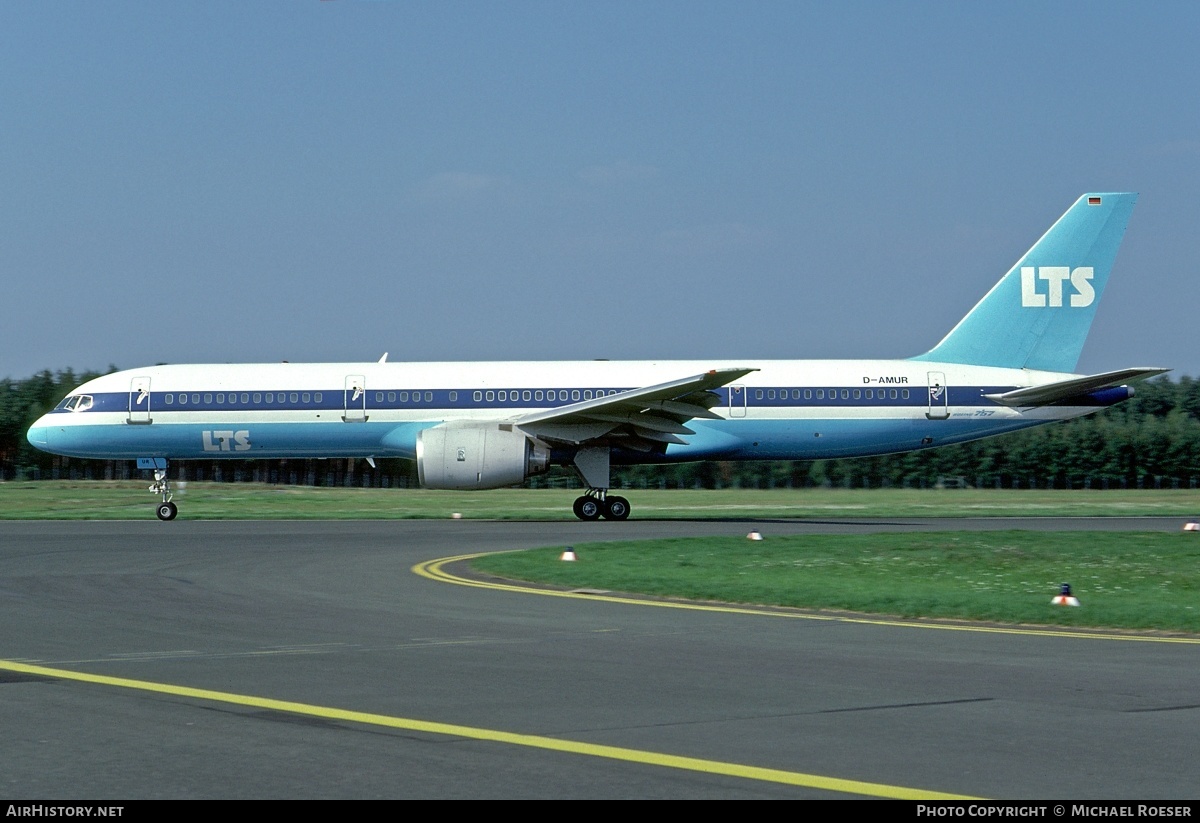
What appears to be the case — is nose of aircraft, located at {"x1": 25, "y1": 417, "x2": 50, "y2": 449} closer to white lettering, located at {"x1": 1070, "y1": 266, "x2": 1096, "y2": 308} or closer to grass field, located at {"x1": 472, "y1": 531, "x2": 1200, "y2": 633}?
grass field, located at {"x1": 472, "y1": 531, "x2": 1200, "y2": 633}

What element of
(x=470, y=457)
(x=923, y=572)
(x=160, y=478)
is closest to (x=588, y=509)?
(x=470, y=457)

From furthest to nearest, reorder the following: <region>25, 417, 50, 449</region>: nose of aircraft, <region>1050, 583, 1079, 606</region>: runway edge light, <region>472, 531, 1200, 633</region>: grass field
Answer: <region>25, 417, 50, 449</region>: nose of aircraft
<region>1050, 583, 1079, 606</region>: runway edge light
<region>472, 531, 1200, 633</region>: grass field

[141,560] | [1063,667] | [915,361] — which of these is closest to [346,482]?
[915,361]

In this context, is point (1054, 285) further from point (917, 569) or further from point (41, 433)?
point (41, 433)

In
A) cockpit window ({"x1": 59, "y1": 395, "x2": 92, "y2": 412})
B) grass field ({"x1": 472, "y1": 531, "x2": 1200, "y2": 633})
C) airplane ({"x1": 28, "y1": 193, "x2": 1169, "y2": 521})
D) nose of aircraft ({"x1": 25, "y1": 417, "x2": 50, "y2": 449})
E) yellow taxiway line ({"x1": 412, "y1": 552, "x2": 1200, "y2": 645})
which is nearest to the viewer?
yellow taxiway line ({"x1": 412, "y1": 552, "x2": 1200, "y2": 645})

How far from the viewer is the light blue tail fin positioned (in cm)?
3606

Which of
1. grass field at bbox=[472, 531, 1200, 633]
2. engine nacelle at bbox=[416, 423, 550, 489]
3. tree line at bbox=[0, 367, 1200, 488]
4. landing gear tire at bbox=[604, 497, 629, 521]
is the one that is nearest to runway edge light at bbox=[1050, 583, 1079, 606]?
grass field at bbox=[472, 531, 1200, 633]

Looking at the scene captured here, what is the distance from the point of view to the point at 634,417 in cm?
3341

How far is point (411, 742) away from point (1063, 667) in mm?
5519

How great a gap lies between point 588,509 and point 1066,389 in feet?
38.5

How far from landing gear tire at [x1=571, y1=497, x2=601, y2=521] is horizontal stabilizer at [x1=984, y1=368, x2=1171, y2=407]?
989 centimetres

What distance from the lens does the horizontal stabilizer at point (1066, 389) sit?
32.8m

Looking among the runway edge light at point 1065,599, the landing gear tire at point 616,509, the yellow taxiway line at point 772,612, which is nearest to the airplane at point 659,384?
the landing gear tire at point 616,509

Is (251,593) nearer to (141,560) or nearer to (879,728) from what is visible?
(141,560)
